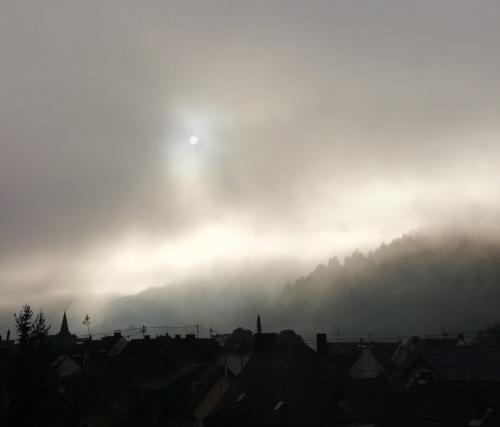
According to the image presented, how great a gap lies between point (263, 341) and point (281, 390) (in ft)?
23.8

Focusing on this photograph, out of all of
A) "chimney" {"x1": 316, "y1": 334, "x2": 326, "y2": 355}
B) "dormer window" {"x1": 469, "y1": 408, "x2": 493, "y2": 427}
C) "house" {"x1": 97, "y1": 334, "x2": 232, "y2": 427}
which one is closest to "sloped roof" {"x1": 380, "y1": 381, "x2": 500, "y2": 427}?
"dormer window" {"x1": 469, "y1": 408, "x2": 493, "y2": 427}

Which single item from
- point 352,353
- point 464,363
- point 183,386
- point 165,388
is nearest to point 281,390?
point 183,386

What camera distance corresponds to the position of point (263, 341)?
54.6 m

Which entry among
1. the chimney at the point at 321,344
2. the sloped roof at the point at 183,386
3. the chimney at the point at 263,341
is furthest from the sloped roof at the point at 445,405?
the chimney at the point at 321,344

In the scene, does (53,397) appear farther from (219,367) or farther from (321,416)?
(219,367)

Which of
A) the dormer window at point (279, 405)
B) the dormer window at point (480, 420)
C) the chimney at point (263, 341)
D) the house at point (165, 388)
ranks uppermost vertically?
the chimney at point (263, 341)

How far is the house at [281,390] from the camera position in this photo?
45406 mm

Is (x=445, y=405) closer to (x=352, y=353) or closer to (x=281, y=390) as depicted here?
(x=281, y=390)

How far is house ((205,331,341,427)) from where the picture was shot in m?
45.4

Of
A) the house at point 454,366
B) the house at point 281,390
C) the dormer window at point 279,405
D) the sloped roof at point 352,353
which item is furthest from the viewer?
the sloped roof at point 352,353

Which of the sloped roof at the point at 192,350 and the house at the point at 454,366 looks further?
the sloped roof at the point at 192,350

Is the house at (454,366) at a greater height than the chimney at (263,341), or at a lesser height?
lesser

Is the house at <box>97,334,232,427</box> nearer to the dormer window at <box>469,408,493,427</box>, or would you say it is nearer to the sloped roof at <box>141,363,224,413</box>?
the sloped roof at <box>141,363,224,413</box>

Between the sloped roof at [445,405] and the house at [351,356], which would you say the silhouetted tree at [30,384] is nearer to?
the sloped roof at [445,405]
